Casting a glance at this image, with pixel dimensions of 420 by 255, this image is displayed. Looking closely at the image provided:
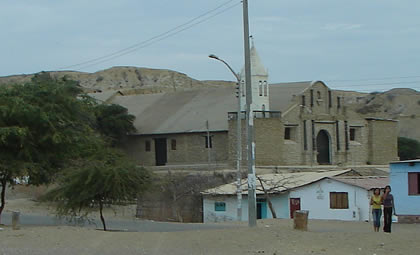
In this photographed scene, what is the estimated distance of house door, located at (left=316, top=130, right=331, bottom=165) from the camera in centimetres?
7519

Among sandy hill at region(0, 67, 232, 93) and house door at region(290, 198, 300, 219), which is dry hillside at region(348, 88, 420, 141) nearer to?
sandy hill at region(0, 67, 232, 93)

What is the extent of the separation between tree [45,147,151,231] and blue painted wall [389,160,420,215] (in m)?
13.0

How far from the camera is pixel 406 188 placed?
36.3 metres

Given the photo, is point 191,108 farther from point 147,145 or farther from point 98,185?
point 98,185

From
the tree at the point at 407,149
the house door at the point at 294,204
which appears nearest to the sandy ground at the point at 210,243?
the house door at the point at 294,204

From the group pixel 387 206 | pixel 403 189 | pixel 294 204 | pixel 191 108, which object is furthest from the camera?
pixel 191 108

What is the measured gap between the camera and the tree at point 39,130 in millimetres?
29328

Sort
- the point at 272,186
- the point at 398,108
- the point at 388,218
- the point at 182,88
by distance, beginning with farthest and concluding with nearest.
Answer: the point at 182,88 < the point at 398,108 < the point at 272,186 < the point at 388,218

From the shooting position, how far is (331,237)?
22859 millimetres

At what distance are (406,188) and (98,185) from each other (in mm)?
15351

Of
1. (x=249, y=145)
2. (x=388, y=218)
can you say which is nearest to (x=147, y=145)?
(x=249, y=145)

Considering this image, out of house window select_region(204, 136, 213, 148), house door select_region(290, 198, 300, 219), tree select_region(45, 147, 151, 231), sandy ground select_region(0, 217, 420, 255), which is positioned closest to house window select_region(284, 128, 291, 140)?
house window select_region(204, 136, 213, 148)

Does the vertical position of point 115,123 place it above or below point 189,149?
above

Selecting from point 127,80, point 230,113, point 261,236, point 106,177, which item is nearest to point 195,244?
point 261,236
